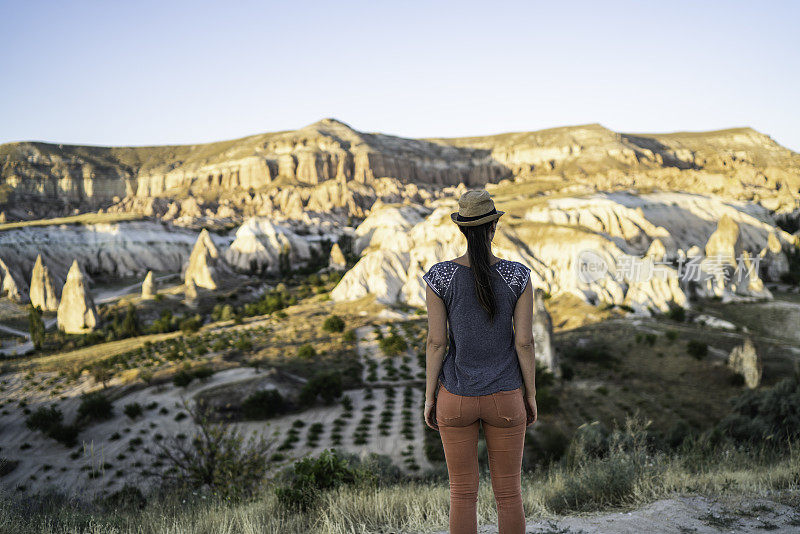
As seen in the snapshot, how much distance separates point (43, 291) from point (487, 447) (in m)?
54.6

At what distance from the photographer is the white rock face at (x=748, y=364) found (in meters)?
20.6

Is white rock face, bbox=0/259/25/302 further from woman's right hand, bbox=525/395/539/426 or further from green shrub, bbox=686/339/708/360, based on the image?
woman's right hand, bbox=525/395/539/426

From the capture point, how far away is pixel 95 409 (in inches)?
776

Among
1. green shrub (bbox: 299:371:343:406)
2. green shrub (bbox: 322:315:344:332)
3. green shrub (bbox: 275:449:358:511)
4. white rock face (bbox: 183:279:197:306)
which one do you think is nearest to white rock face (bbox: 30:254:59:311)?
white rock face (bbox: 183:279:197:306)

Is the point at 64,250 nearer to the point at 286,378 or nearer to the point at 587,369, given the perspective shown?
the point at 286,378

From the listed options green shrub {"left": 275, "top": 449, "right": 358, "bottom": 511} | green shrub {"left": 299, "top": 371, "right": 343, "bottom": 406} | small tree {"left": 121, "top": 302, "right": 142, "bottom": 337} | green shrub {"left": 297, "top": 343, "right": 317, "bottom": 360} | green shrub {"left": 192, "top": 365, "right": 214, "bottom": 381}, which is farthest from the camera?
small tree {"left": 121, "top": 302, "right": 142, "bottom": 337}

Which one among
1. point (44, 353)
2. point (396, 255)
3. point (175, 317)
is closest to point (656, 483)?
point (44, 353)

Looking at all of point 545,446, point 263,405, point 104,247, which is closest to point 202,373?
point 263,405

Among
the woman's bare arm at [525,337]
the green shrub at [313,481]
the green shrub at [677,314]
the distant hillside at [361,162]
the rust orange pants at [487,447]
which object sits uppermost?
the distant hillside at [361,162]

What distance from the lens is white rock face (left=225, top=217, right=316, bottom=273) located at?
70000 millimetres

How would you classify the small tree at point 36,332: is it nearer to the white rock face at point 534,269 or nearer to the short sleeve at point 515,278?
the white rock face at point 534,269

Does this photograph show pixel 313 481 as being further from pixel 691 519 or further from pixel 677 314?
pixel 677 314

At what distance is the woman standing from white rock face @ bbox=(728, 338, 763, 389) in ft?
74.1

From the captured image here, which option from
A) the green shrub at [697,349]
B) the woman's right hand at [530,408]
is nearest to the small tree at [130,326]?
the green shrub at [697,349]
